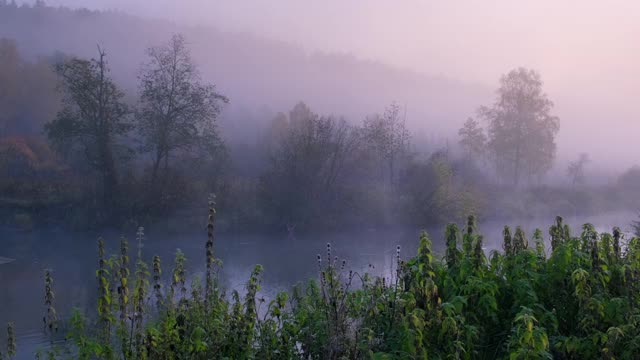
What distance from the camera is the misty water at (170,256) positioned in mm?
13828

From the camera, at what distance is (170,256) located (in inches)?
837

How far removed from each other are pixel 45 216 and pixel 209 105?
31.6 feet

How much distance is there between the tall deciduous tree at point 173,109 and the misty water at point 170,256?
5.09 metres

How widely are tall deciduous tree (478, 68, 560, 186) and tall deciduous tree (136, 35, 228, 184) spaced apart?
25.4 m

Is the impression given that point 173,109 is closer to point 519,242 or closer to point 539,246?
point 519,242

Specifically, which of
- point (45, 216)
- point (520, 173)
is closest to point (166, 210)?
point (45, 216)

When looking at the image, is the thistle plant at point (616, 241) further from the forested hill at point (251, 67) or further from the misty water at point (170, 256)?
the forested hill at point (251, 67)

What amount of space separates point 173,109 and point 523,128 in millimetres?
29112

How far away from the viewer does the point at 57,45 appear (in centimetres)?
7556

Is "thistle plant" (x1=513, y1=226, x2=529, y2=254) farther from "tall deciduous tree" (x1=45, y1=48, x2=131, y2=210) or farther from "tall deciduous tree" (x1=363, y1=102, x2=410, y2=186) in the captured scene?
"tall deciduous tree" (x1=363, y1=102, x2=410, y2=186)

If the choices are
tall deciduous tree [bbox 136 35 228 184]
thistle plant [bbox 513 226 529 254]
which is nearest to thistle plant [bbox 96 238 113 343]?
thistle plant [bbox 513 226 529 254]

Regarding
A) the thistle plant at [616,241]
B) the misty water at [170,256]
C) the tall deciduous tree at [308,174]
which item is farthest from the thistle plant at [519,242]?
the tall deciduous tree at [308,174]

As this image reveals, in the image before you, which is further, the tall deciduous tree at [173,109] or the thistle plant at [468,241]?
the tall deciduous tree at [173,109]

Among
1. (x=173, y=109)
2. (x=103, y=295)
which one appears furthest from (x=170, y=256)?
(x=103, y=295)
